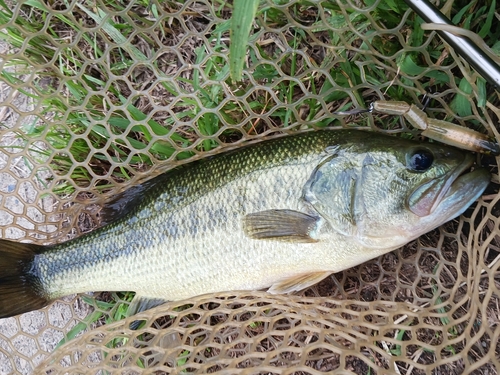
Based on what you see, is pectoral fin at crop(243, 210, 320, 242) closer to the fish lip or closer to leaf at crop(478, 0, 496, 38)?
the fish lip

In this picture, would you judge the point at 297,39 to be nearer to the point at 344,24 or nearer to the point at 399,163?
the point at 344,24

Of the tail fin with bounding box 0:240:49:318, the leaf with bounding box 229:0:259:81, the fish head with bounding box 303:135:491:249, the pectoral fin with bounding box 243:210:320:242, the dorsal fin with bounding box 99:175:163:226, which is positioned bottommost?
the tail fin with bounding box 0:240:49:318

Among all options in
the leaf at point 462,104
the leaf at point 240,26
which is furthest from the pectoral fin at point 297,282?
the leaf at point 240,26

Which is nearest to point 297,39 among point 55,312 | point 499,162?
point 499,162

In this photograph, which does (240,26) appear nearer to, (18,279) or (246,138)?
(246,138)

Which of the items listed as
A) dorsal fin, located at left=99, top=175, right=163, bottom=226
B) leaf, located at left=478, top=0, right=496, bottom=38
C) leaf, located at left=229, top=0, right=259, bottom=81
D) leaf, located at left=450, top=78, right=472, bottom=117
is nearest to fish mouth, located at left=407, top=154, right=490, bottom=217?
leaf, located at left=450, top=78, right=472, bottom=117

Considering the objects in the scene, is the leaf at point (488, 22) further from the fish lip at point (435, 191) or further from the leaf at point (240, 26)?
the leaf at point (240, 26)

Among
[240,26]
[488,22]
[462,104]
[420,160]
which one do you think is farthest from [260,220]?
[488,22]
